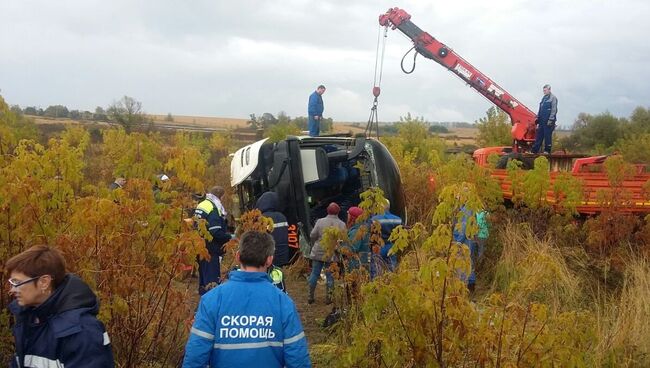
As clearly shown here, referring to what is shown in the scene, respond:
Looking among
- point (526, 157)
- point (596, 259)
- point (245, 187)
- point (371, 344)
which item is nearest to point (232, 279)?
point (371, 344)

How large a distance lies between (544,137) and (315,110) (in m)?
5.54

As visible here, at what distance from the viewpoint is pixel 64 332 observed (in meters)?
2.40

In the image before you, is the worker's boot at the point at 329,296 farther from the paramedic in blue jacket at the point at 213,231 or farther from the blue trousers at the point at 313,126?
the blue trousers at the point at 313,126

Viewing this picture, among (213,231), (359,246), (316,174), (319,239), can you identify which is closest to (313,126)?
(316,174)

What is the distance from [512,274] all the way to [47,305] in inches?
240

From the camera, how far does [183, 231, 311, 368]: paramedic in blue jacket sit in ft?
9.12

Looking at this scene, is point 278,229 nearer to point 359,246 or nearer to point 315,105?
point 359,246

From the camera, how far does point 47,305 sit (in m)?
2.45

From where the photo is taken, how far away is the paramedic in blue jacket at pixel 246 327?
2779mm

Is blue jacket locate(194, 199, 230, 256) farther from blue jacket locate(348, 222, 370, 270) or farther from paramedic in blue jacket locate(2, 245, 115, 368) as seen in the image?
paramedic in blue jacket locate(2, 245, 115, 368)

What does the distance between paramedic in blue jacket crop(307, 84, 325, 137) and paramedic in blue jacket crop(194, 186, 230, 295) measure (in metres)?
6.34

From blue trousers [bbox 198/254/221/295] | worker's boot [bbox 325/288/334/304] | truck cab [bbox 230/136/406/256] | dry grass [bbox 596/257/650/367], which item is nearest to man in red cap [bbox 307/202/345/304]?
worker's boot [bbox 325/288/334/304]

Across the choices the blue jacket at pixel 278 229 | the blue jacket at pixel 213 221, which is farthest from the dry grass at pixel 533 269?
A: the blue jacket at pixel 213 221

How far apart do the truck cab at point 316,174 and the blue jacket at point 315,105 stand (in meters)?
3.32
